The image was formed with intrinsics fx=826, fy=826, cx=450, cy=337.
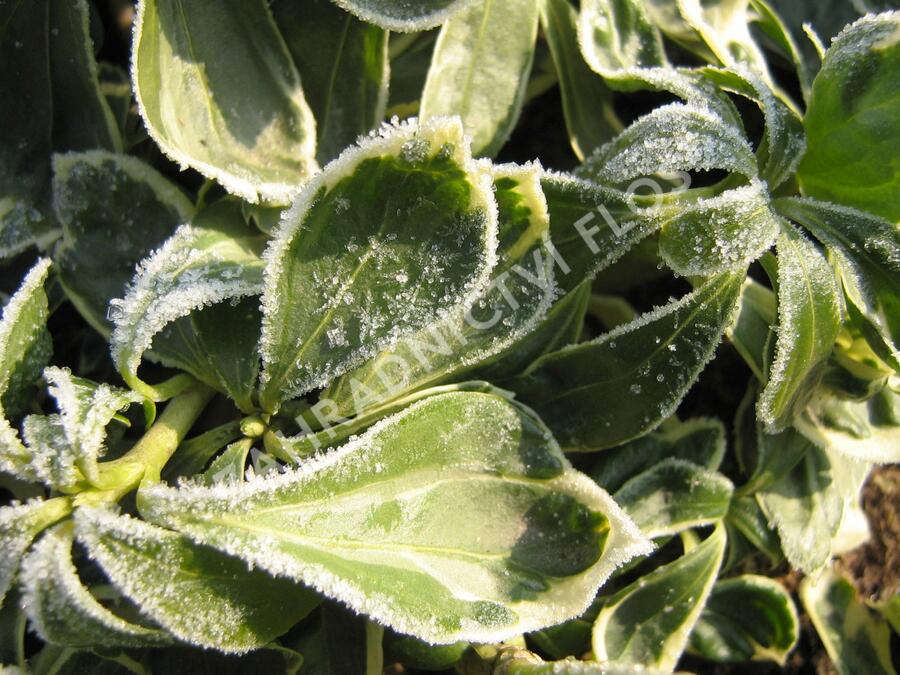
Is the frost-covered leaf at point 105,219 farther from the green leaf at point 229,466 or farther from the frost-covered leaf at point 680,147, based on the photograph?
the frost-covered leaf at point 680,147

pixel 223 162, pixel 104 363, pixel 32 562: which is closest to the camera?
pixel 32 562

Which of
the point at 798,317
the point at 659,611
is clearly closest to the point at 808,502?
the point at 659,611

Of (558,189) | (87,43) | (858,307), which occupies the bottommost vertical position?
(858,307)

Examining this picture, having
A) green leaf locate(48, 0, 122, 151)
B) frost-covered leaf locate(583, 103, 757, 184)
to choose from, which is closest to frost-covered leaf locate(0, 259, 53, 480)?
green leaf locate(48, 0, 122, 151)

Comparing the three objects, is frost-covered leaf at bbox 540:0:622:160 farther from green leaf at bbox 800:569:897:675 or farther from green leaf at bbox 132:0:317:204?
green leaf at bbox 800:569:897:675

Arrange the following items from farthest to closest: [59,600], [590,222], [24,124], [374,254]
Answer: [24,124], [590,222], [374,254], [59,600]

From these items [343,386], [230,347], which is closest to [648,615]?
[343,386]

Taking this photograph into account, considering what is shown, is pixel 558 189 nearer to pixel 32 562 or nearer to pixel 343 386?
pixel 343 386

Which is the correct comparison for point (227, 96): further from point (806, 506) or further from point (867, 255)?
point (806, 506)
